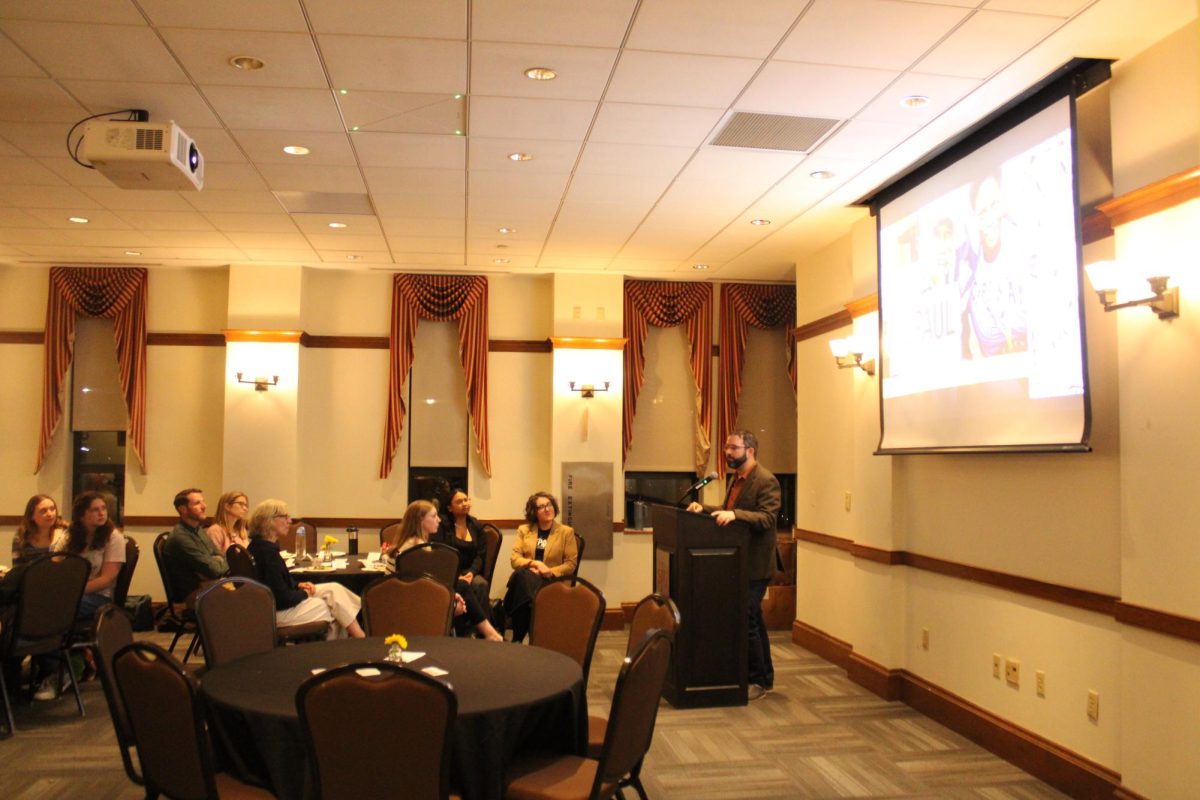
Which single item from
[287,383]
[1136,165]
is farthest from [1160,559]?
[287,383]

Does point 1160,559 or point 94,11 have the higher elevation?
point 94,11

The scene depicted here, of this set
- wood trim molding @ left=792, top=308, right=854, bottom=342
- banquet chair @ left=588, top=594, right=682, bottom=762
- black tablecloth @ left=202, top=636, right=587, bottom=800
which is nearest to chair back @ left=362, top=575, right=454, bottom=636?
black tablecloth @ left=202, top=636, right=587, bottom=800

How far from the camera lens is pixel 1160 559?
3906 millimetres

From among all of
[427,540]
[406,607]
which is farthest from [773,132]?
[427,540]

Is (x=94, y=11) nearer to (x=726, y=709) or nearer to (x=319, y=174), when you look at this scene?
(x=319, y=174)

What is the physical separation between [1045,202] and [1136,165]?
16.6 inches

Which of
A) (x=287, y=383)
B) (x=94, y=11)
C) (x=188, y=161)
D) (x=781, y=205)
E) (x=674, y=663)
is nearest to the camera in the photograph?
(x=94, y=11)

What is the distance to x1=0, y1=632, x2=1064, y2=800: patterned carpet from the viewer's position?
179 inches

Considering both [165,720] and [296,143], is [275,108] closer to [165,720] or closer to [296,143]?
[296,143]

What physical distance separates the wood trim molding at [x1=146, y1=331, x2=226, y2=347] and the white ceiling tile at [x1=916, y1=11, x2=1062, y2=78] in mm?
7129

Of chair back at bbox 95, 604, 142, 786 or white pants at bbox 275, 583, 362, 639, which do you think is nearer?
chair back at bbox 95, 604, 142, 786

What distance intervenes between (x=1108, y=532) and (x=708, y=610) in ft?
7.87

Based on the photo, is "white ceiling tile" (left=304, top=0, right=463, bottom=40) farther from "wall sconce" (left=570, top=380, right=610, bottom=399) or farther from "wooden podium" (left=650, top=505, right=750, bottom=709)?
"wall sconce" (left=570, top=380, right=610, bottom=399)

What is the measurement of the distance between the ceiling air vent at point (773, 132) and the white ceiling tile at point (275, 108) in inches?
82.1
